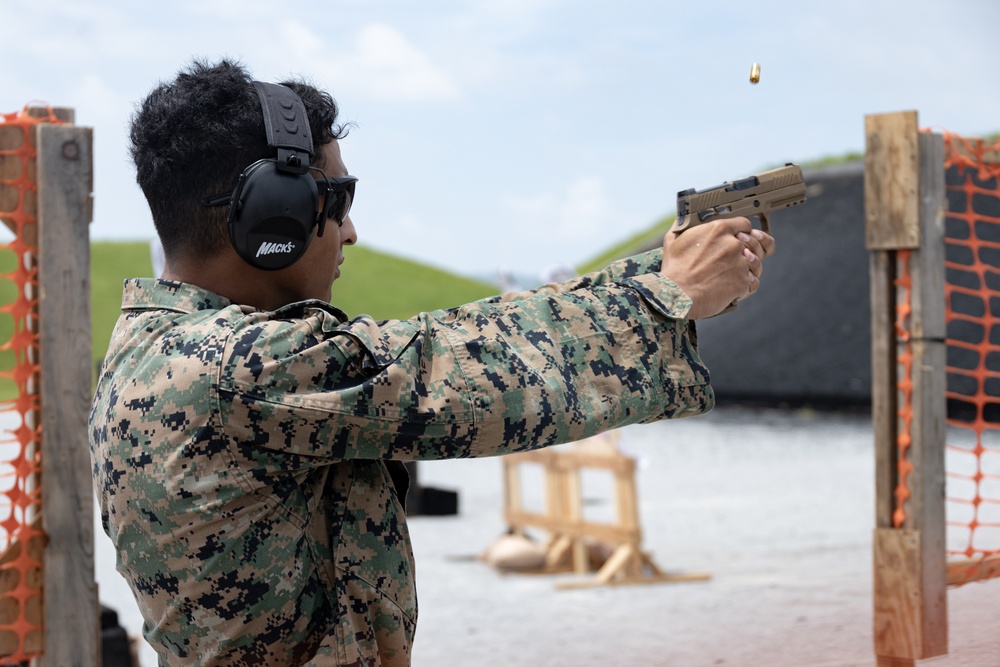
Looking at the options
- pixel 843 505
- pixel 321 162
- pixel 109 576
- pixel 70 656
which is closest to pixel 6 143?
pixel 70 656

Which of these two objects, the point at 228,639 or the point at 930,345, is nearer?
the point at 228,639

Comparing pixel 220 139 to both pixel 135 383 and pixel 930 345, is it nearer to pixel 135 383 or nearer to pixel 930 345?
pixel 135 383

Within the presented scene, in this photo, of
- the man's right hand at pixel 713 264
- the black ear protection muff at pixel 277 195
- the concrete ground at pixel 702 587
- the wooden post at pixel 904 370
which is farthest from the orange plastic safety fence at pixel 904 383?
the black ear protection muff at pixel 277 195

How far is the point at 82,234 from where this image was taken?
3.32m

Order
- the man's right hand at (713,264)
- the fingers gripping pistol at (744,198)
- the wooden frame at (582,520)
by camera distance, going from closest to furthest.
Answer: the man's right hand at (713,264), the fingers gripping pistol at (744,198), the wooden frame at (582,520)

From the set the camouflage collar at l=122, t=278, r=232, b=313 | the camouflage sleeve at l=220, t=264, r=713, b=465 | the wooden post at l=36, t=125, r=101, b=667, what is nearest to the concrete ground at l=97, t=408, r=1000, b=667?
the wooden post at l=36, t=125, r=101, b=667

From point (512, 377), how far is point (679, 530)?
22.6 ft

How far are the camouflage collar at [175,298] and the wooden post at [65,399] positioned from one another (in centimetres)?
Answer: 177

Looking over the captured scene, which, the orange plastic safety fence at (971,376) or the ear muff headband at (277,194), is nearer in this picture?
the ear muff headband at (277,194)

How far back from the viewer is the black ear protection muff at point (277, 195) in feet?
5.08

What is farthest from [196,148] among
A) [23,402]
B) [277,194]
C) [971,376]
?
[971,376]

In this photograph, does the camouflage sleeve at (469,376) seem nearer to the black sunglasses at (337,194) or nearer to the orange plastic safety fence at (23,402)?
the black sunglasses at (337,194)

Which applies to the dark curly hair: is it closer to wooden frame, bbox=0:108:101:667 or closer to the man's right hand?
the man's right hand

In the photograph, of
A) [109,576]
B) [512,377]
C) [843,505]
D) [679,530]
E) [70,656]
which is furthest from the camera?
[843,505]
